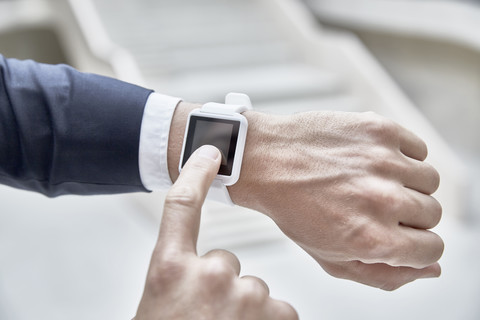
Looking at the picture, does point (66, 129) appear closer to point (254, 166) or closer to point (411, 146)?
point (254, 166)

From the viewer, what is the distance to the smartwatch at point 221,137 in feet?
2.74

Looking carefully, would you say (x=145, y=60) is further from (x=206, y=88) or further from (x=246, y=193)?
(x=246, y=193)

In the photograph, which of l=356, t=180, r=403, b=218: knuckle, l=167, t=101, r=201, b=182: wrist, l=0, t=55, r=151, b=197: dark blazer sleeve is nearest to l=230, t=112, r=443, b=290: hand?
l=356, t=180, r=403, b=218: knuckle

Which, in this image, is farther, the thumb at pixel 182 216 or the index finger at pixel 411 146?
the index finger at pixel 411 146

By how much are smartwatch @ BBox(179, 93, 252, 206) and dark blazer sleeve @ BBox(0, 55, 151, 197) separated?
146mm

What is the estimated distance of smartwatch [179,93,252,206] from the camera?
836 millimetres

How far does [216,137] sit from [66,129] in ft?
0.95

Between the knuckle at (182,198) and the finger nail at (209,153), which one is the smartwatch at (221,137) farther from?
the knuckle at (182,198)

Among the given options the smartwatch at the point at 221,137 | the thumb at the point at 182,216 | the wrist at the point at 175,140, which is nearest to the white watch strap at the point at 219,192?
the smartwatch at the point at 221,137

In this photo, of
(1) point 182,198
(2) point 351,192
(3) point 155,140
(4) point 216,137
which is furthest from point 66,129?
(2) point 351,192

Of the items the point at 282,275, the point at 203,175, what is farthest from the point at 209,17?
the point at 203,175

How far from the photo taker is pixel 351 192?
31.4 inches

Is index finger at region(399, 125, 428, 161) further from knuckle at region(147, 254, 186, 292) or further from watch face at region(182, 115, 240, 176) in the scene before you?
knuckle at region(147, 254, 186, 292)

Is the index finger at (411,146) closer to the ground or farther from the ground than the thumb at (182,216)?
farther from the ground
